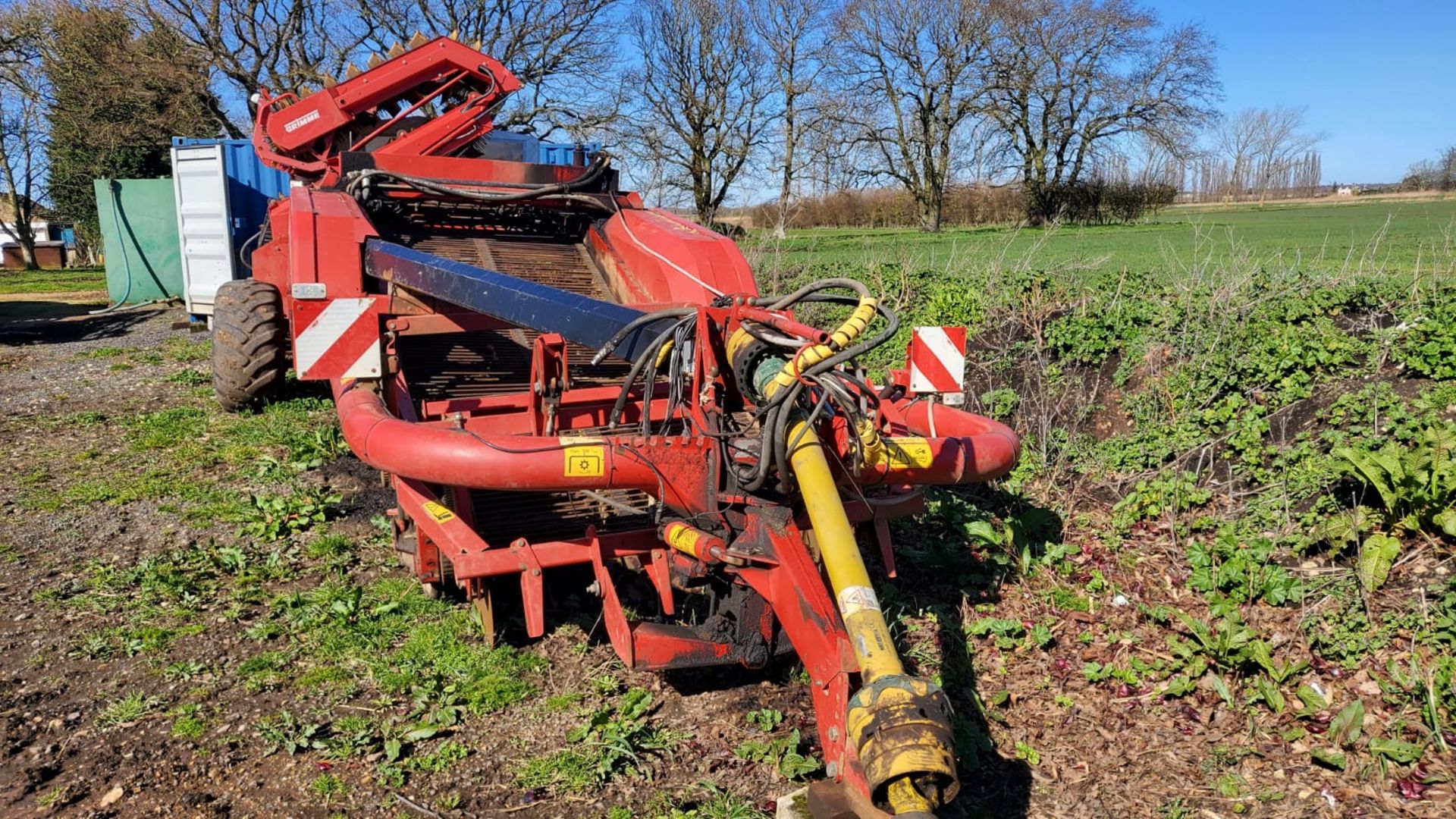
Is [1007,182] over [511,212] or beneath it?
over

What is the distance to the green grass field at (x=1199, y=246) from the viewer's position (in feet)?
26.0

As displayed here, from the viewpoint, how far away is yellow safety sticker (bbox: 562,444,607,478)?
3309mm

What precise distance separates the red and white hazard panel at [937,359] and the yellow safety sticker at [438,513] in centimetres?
183

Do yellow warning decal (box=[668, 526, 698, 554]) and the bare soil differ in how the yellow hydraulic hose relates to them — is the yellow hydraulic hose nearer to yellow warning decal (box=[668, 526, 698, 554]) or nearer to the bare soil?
yellow warning decal (box=[668, 526, 698, 554])

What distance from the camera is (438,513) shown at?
400 centimetres

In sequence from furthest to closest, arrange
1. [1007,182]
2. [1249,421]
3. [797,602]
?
1. [1007,182]
2. [1249,421]
3. [797,602]

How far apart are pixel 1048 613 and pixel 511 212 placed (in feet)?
13.1

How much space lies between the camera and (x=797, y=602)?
120 inches

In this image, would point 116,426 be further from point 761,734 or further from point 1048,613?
point 1048,613

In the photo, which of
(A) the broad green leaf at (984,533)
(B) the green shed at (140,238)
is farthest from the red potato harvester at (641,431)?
(B) the green shed at (140,238)

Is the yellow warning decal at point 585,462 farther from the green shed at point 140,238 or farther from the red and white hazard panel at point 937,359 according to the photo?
the green shed at point 140,238

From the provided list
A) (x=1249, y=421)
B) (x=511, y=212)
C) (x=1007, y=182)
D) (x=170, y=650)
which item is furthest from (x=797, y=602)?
(x=1007, y=182)

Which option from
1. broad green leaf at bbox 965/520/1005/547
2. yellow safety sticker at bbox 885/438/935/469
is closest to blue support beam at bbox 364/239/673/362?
yellow safety sticker at bbox 885/438/935/469

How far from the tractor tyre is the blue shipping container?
5407 millimetres
